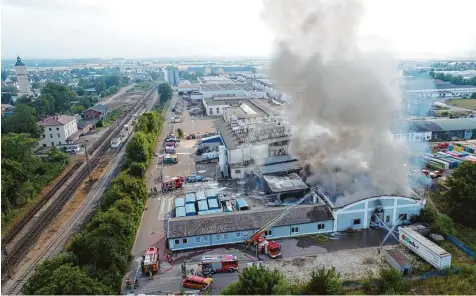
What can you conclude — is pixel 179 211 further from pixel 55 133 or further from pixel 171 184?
pixel 55 133

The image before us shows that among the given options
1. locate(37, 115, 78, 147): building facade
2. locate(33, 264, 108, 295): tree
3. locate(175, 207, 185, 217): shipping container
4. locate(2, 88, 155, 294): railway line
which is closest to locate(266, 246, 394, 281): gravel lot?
locate(175, 207, 185, 217): shipping container

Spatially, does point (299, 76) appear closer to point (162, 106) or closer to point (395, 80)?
point (395, 80)

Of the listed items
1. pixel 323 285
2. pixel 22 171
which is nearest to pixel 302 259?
pixel 323 285

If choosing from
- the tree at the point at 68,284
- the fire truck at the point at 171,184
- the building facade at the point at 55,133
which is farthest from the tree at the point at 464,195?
the building facade at the point at 55,133

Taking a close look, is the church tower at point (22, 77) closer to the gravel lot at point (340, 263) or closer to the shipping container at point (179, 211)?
the shipping container at point (179, 211)

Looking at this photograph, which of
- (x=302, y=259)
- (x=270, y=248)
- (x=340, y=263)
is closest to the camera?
(x=340, y=263)
